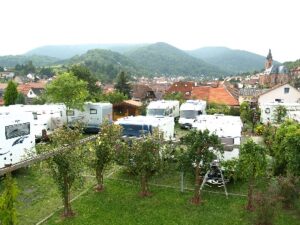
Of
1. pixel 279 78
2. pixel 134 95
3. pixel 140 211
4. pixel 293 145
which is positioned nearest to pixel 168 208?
pixel 140 211

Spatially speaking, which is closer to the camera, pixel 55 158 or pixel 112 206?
pixel 55 158

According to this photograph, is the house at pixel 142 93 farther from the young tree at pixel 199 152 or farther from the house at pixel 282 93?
the young tree at pixel 199 152

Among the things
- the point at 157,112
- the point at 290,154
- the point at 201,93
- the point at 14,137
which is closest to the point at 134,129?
the point at 14,137

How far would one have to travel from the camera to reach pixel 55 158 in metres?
10.4

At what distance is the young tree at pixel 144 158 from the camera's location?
12.3 meters

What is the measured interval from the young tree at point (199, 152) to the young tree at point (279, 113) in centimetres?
1677

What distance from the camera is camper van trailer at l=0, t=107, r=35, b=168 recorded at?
1416 centimetres

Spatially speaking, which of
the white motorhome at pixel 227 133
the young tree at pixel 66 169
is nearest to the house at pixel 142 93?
the white motorhome at pixel 227 133

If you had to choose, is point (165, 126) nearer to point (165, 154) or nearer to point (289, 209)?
point (165, 154)

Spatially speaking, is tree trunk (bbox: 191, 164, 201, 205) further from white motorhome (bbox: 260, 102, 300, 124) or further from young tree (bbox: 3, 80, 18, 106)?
young tree (bbox: 3, 80, 18, 106)

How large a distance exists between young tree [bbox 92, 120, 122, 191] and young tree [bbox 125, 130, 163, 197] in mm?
620

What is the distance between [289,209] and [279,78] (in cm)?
12236

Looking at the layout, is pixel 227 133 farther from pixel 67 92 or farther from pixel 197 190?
pixel 67 92

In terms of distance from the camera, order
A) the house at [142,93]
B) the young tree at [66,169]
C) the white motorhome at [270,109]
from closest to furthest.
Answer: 1. the young tree at [66,169]
2. the white motorhome at [270,109]
3. the house at [142,93]
